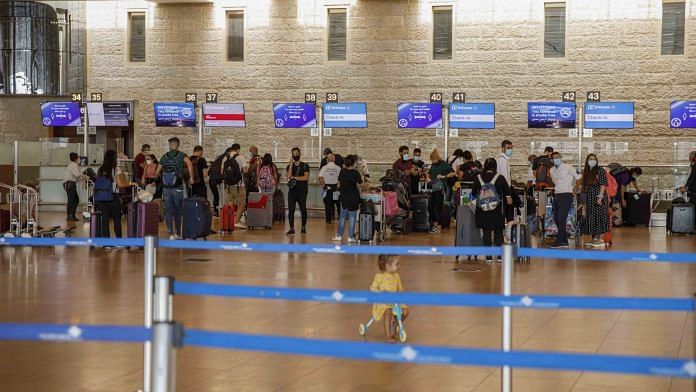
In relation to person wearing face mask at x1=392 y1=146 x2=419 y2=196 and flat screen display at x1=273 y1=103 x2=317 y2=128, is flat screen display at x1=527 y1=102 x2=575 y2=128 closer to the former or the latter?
person wearing face mask at x1=392 y1=146 x2=419 y2=196

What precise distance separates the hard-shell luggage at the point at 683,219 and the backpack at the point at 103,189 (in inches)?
492

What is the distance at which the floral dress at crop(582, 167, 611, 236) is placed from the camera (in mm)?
19438

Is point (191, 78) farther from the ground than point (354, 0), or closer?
closer

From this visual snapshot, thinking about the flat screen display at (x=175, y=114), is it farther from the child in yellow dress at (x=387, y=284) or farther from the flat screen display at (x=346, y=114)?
the child in yellow dress at (x=387, y=284)

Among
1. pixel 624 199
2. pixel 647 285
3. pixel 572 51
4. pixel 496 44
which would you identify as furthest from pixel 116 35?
pixel 647 285

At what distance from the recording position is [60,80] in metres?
35.7

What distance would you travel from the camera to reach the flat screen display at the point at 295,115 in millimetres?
30828

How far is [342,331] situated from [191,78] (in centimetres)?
2434

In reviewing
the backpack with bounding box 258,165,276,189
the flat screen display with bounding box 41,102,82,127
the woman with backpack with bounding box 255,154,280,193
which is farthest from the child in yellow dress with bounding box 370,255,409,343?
the flat screen display with bounding box 41,102,82,127

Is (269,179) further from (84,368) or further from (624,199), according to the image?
(84,368)

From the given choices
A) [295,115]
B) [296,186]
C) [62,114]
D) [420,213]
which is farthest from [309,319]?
[62,114]

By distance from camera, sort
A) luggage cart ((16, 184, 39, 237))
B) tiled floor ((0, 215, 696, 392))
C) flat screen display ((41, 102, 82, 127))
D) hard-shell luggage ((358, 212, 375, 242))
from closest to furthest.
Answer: tiled floor ((0, 215, 696, 392)) → luggage cart ((16, 184, 39, 237)) → hard-shell luggage ((358, 212, 375, 242)) → flat screen display ((41, 102, 82, 127))

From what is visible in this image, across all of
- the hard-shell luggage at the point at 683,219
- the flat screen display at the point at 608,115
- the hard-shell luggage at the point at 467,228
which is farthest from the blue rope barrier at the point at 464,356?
the flat screen display at the point at 608,115

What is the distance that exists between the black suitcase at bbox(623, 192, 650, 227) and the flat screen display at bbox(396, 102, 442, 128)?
5.55 meters
